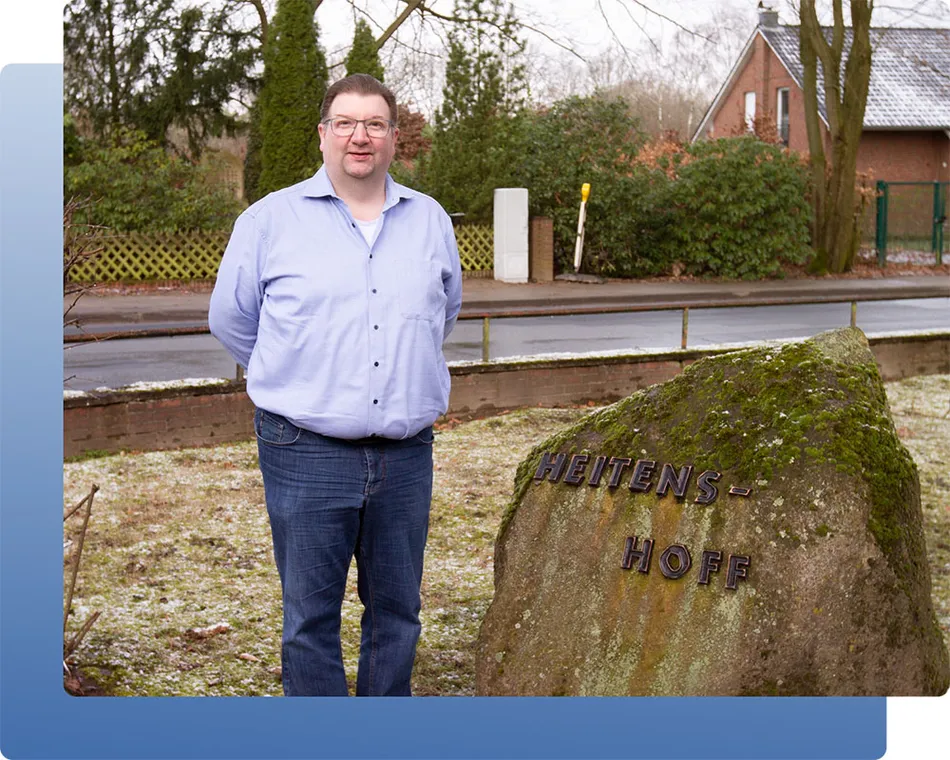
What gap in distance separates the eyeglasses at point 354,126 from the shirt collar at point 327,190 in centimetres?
12

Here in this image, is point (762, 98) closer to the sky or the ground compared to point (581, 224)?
closer to the sky

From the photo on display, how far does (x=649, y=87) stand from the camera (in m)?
4.47

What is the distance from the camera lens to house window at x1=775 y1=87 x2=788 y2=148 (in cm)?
450

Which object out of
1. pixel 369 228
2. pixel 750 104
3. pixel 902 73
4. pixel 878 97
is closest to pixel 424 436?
pixel 369 228

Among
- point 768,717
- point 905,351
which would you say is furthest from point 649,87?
point 768,717

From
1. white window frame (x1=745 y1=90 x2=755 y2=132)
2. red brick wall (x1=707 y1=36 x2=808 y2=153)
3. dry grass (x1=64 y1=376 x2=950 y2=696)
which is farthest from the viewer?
white window frame (x1=745 y1=90 x2=755 y2=132)

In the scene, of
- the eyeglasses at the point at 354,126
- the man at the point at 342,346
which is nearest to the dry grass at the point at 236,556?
the man at the point at 342,346

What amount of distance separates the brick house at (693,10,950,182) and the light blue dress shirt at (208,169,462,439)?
170 centimetres

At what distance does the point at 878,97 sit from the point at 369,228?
2.10 m

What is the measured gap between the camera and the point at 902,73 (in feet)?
14.4

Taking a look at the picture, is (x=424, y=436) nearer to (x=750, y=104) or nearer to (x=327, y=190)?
(x=327, y=190)

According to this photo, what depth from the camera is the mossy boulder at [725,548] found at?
129 inches

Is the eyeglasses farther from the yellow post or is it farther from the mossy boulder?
the yellow post

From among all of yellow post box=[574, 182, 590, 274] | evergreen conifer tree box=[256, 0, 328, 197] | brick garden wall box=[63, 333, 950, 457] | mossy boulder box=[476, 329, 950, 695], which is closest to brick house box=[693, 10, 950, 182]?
yellow post box=[574, 182, 590, 274]
